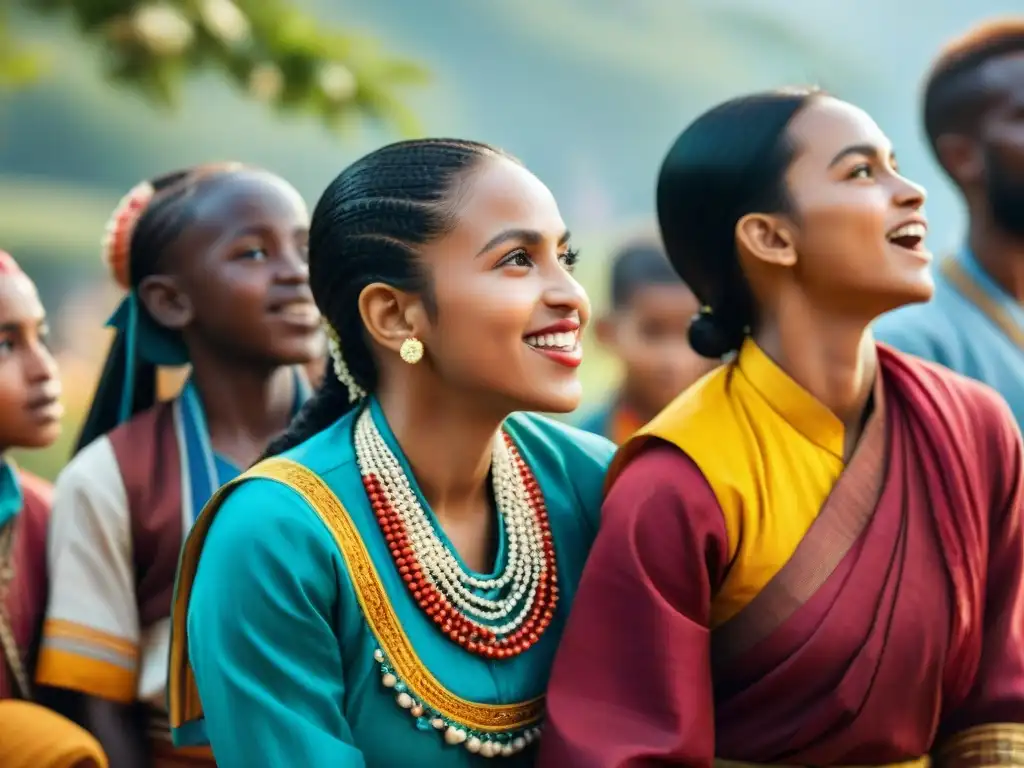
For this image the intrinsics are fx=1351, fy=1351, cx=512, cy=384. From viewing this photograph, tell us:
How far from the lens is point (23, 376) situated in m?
2.35

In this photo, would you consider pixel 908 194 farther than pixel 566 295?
Yes

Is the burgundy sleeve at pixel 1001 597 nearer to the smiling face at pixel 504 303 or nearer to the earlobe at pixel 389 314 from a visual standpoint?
the smiling face at pixel 504 303

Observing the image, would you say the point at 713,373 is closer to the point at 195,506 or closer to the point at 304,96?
the point at 195,506

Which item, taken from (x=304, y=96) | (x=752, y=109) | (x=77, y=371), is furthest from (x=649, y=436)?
(x=304, y=96)

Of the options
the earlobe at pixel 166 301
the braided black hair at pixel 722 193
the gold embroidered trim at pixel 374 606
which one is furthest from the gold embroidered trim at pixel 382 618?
the earlobe at pixel 166 301

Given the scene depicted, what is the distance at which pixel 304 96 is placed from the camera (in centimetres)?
617

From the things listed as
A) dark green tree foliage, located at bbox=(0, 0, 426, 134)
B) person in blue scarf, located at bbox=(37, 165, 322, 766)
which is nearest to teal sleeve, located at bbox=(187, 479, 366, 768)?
person in blue scarf, located at bbox=(37, 165, 322, 766)

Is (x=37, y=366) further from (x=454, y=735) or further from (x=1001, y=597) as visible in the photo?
(x=1001, y=597)

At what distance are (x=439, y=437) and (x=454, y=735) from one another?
1.37 ft

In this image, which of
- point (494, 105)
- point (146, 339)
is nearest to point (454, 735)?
point (146, 339)

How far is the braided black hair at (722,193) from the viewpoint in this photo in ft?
6.54

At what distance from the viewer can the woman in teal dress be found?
5.65 ft

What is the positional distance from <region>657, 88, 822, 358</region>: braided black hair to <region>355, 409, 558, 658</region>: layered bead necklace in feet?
1.44

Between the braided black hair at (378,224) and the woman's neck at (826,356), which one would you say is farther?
the woman's neck at (826,356)
